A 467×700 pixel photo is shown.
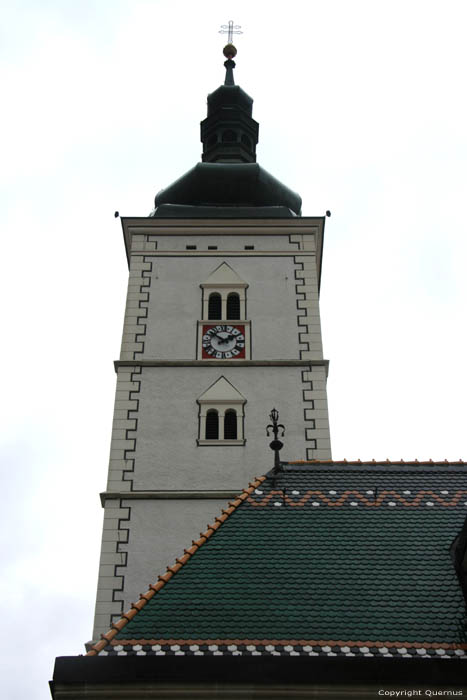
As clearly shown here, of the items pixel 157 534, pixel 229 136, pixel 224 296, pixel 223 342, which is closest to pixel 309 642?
pixel 157 534

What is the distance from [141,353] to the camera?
18266mm

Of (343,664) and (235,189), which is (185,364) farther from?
(343,664)

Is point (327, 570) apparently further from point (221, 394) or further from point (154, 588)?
point (221, 394)

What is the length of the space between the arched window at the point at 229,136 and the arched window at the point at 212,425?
10.1 metres

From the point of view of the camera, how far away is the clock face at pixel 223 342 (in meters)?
18.3

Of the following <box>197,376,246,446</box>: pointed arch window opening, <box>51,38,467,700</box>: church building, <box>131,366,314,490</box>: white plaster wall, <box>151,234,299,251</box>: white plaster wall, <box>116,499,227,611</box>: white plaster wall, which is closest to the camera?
<box>51,38,467,700</box>: church building

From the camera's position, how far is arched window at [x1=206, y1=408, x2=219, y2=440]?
16.9 meters

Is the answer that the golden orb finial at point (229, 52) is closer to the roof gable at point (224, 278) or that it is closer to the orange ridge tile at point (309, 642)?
the roof gable at point (224, 278)

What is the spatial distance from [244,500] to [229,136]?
16524 millimetres

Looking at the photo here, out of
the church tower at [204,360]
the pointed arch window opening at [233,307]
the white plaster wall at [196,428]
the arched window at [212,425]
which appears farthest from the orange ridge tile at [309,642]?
the pointed arch window opening at [233,307]

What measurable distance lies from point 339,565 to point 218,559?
1.10 m

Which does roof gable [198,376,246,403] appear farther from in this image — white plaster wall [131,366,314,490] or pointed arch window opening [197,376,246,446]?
white plaster wall [131,366,314,490]

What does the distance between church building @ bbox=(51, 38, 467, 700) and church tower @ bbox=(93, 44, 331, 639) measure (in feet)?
0.11

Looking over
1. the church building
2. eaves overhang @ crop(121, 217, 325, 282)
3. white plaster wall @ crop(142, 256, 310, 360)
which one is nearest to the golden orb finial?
the church building
